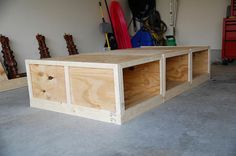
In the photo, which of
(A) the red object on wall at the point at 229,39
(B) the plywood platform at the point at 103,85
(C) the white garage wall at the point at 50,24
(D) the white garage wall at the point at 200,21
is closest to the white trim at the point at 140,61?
(B) the plywood platform at the point at 103,85

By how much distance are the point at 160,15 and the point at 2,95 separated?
4.04 meters

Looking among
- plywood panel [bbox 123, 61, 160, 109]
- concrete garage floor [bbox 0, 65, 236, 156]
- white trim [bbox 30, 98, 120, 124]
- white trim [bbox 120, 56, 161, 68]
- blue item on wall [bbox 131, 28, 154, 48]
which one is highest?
blue item on wall [bbox 131, 28, 154, 48]

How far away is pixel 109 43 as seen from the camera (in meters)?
5.04

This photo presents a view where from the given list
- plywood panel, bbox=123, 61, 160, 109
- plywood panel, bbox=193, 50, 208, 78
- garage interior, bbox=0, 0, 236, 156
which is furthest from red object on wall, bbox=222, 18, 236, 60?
plywood panel, bbox=123, 61, 160, 109

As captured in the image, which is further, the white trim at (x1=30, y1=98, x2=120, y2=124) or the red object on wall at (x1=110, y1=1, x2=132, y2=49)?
the red object on wall at (x1=110, y1=1, x2=132, y2=49)

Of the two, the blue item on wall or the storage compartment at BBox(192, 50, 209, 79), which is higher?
the blue item on wall

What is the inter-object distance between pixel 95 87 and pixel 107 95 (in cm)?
12

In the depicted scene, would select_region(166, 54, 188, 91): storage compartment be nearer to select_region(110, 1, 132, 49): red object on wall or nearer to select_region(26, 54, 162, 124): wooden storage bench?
select_region(26, 54, 162, 124): wooden storage bench

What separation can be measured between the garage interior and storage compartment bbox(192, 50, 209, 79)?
1cm

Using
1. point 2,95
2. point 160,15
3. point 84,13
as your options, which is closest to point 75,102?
point 2,95

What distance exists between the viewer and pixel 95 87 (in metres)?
2.00

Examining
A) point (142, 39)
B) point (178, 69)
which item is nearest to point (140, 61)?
point (178, 69)

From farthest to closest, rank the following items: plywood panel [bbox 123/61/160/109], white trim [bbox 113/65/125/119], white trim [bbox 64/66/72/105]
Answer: plywood panel [bbox 123/61/160/109] < white trim [bbox 64/66/72/105] < white trim [bbox 113/65/125/119]

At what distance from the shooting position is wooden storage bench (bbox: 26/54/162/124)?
1899 mm
